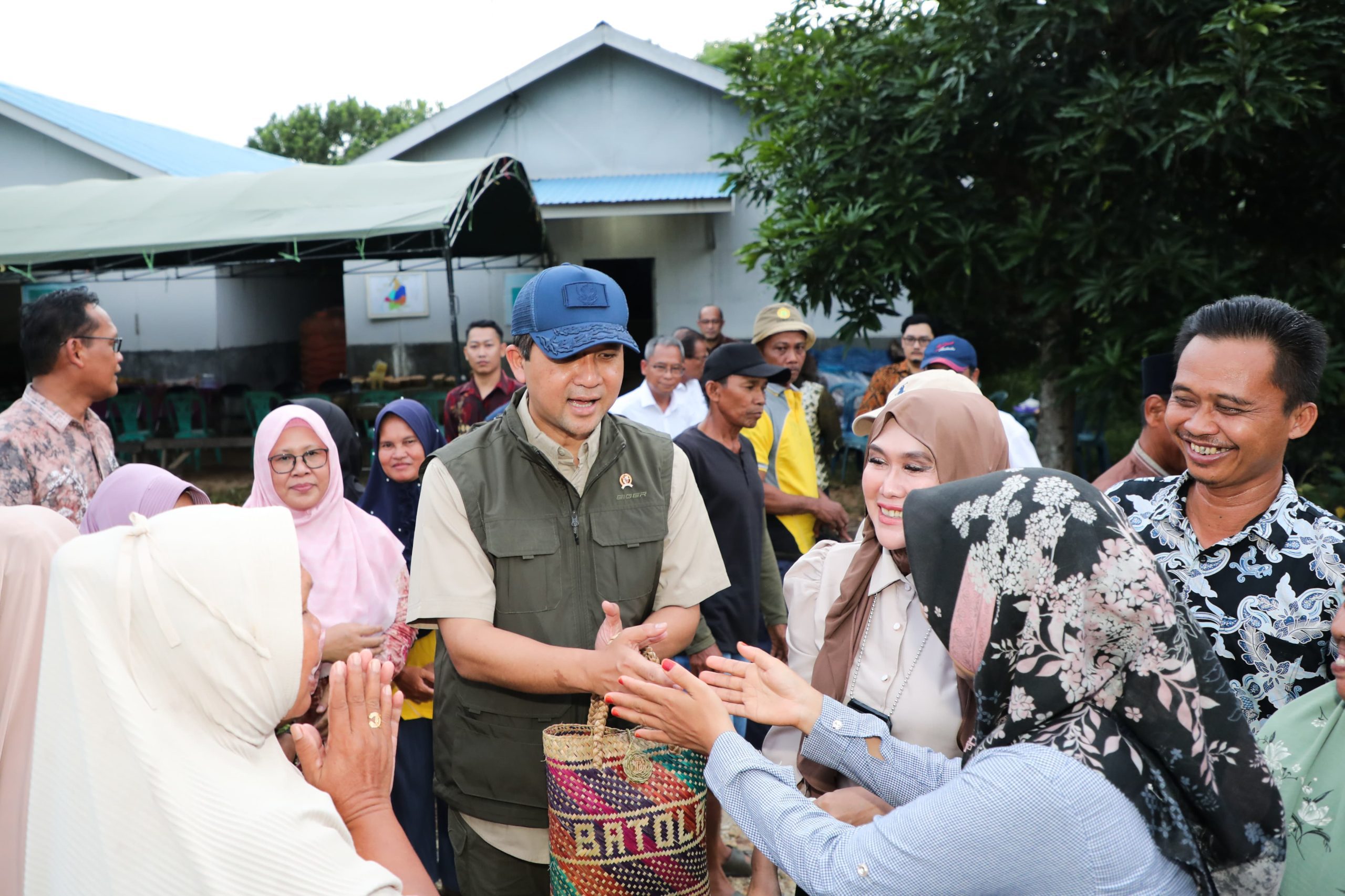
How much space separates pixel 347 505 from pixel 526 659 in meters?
1.56

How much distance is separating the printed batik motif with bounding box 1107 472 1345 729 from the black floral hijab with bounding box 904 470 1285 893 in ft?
2.01

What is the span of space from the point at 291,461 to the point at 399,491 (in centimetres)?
83

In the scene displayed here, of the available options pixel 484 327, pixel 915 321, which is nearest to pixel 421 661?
pixel 484 327

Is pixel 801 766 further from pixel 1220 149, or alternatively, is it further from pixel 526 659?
pixel 1220 149

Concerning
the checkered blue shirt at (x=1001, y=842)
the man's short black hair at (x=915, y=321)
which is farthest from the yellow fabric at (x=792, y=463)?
the checkered blue shirt at (x=1001, y=842)

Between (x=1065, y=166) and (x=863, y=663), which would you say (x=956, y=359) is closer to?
(x=1065, y=166)

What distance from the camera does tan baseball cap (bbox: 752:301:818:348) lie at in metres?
5.50

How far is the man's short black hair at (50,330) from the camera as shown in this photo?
3.75 metres

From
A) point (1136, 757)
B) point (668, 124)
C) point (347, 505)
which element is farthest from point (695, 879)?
point (668, 124)

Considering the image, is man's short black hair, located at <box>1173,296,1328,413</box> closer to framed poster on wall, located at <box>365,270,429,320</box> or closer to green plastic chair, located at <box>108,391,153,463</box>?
framed poster on wall, located at <box>365,270,429,320</box>

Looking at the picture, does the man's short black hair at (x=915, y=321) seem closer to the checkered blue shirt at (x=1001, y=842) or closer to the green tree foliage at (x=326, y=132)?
the checkered blue shirt at (x=1001, y=842)

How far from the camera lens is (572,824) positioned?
197 cm

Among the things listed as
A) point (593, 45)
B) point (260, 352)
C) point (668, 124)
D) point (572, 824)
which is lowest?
point (572, 824)

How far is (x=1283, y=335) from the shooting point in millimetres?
2182
